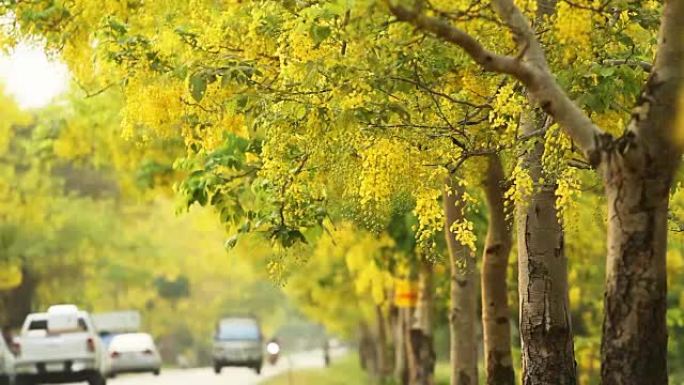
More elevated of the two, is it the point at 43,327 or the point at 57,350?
the point at 43,327

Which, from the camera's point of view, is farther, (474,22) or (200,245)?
(200,245)

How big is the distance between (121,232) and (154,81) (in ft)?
150

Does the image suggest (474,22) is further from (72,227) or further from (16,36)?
(72,227)

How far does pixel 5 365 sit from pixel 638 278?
72.1 ft

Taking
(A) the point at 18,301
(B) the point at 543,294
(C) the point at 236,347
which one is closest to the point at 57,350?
(B) the point at 543,294

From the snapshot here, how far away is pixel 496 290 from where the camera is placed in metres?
16.2

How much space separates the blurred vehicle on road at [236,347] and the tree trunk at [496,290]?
3734 cm

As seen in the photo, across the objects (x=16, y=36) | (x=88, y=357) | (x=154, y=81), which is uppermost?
(x=16, y=36)

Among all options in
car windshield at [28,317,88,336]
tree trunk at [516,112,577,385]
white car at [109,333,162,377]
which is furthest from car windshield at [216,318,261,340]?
tree trunk at [516,112,577,385]

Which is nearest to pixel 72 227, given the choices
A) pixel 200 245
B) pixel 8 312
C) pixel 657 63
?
pixel 8 312

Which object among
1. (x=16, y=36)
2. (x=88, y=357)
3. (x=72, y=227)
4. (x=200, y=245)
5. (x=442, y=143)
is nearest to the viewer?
(x=442, y=143)

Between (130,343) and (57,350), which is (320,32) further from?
(130,343)

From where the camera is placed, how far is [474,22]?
33.1 feet

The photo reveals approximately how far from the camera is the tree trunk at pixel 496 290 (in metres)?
16.0
